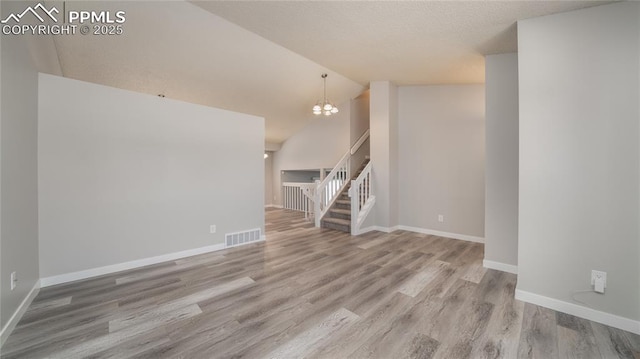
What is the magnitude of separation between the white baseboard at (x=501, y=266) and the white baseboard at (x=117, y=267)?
12.6 ft

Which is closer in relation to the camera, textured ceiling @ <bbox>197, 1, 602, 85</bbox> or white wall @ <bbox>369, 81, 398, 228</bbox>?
textured ceiling @ <bbox>197, 1, 602, 85</bbox>

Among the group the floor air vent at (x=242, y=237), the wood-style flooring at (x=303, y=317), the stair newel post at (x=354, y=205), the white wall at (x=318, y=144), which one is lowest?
the wood-style flooring at (x=303, y=317)

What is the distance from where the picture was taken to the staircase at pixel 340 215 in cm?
513

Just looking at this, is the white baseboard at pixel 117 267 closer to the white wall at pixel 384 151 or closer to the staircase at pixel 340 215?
the staircase at pixel 340 215

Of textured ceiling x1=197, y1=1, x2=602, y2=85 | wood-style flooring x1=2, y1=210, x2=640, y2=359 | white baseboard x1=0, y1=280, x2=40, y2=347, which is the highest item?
textured ceiling x1=197, y1=1, x2=602, y2=85

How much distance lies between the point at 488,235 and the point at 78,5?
5.65 meters

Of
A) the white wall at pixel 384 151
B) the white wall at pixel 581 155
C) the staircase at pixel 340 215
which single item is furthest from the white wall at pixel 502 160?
the staircase at pixel 340 215

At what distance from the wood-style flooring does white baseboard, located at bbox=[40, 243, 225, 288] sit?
0.43 feet

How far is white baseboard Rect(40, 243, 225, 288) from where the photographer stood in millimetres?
2632

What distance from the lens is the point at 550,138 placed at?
7.32 ft

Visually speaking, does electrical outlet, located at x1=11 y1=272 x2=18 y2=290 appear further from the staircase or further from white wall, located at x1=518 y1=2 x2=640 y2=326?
white wall, located at x1=518 y1=2 x2=640 y2=326
